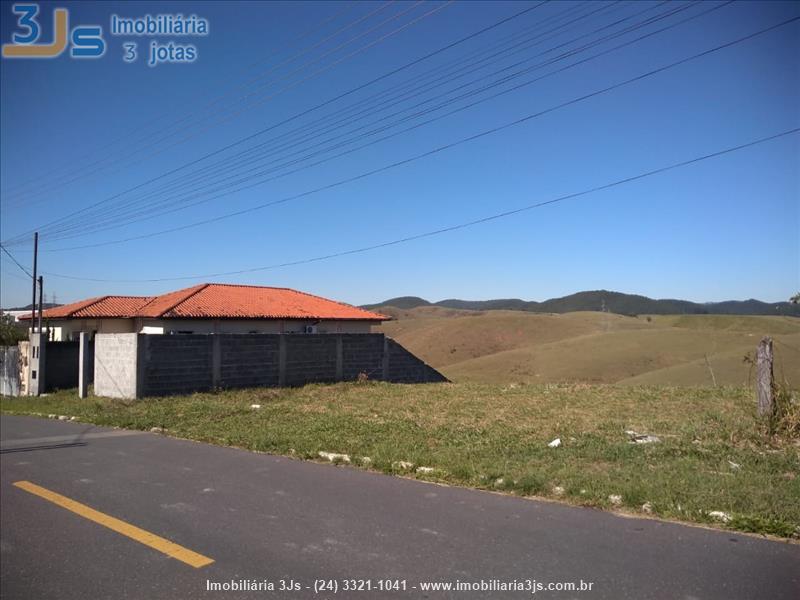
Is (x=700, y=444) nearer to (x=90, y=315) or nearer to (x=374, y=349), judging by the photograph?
(x=374, y=349)

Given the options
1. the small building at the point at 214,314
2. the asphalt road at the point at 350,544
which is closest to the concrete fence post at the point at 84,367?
the small building at the point at 214,314

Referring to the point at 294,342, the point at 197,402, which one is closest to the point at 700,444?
the point at 197,402

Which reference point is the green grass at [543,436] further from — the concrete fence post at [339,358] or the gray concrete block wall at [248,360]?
the concrete fence post at [339,358]

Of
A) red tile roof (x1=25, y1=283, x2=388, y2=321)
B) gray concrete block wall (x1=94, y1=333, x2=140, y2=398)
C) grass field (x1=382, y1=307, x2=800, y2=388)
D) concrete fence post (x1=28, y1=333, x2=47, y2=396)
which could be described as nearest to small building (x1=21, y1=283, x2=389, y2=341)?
red tile roof (x1=25, y1=283, x2=388, y2=321)

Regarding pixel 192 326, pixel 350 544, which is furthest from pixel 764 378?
pixel 192 326

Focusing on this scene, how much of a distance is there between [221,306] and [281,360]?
10605mm

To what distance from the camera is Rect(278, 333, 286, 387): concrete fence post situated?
21.7 meters

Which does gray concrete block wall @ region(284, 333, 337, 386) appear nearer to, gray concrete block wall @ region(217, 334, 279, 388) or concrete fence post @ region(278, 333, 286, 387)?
concrete fence post @ region(278, 333, 286, 387)

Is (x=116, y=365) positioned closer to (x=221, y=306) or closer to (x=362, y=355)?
(x=362, y=355)

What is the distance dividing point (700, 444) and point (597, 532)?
4.37 meters

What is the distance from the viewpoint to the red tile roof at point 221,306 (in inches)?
1174

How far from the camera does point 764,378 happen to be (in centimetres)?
981

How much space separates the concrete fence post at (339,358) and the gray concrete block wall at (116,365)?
756 centimetres

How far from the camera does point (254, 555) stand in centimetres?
514
